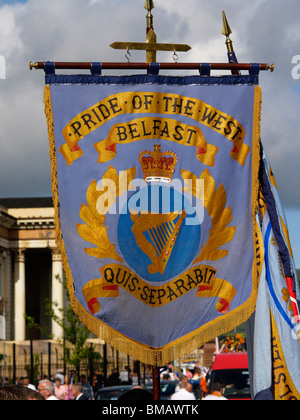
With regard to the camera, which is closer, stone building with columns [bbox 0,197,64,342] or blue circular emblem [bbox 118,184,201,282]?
blue circular emblem [bbox 118,184,201,282]

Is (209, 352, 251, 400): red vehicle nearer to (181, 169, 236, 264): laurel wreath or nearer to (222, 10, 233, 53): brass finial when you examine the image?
(181, 169, 236, 264): laurel wreath

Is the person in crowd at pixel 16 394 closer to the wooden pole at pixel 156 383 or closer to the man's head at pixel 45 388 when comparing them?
the wooden pole at pixel 156 383

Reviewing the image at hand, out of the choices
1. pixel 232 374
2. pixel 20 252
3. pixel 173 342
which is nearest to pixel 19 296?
pixel 20 252

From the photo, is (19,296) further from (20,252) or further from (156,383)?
(156,383)

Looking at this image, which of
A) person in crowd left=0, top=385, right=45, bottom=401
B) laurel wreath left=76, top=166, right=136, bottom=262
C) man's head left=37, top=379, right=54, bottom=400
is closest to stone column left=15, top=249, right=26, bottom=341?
man's head left=37, top=379, right=54, bottom=400

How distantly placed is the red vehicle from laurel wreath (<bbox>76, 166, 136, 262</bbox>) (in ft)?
34.0

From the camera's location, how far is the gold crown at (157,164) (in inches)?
251

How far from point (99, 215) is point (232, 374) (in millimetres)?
11410

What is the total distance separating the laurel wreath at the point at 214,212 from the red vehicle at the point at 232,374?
10.2 metres

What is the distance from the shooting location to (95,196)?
6.32 m

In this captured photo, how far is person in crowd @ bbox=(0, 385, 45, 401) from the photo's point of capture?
2.94 m

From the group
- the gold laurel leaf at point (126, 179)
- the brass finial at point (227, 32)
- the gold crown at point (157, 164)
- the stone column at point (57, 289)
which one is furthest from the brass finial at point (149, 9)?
the stone column at point (57, 289)

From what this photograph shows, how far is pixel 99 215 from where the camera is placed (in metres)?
6.29

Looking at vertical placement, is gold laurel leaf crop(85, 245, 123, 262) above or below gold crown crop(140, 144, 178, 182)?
below
